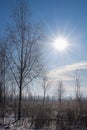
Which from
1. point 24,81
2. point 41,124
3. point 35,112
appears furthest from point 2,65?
point 41,124

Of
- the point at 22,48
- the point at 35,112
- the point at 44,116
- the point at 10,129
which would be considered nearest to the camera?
the point at 10,129

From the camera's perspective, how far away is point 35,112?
13.6 m

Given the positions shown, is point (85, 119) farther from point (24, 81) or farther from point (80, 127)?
point (24, 81)

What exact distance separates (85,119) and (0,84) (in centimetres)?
1404

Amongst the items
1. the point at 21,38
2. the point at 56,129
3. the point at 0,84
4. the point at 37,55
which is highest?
the point at 21,38

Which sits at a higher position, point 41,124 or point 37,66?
point 37,66

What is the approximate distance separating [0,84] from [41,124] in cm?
1337

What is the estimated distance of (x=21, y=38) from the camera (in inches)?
609

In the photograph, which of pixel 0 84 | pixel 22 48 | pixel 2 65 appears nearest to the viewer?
pixel 22 48

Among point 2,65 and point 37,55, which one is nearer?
point 37,55

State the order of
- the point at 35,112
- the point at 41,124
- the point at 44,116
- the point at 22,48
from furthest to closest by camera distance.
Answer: the point at 22,48 → the point at 35,112 → the point at 44,116 → the point at 41,124

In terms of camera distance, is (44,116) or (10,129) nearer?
(10,129)

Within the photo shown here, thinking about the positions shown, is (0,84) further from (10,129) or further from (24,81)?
(10,129)

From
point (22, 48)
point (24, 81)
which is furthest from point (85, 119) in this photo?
point (22, 48)
